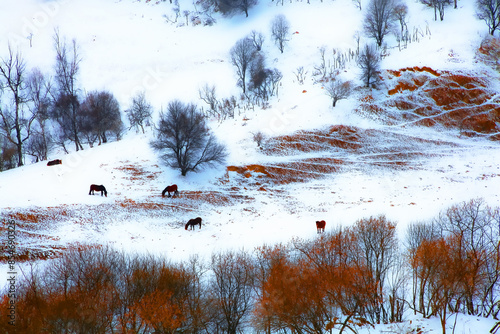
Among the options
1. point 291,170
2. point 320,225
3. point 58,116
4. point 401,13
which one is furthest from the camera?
point 401,13

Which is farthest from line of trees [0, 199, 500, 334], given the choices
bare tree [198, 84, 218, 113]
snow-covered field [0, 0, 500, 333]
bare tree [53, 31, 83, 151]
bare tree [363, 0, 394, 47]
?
bare tree [363, 0, 394, 47]

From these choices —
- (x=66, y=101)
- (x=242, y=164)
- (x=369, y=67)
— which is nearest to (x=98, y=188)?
(x=242, y=164)

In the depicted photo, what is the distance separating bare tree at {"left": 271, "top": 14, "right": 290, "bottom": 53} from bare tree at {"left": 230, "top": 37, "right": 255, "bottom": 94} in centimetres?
898

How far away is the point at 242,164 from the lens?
150 feet

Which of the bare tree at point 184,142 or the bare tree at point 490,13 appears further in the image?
the bare tree at point 490,13

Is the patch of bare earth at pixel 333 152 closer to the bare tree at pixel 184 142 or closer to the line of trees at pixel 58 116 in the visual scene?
the bare tree at pixel 184 142

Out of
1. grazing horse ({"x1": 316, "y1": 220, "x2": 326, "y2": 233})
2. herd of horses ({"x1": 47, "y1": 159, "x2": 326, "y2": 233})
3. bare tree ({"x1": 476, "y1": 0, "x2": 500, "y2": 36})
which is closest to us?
grazing horse ({"x1": 316, "y1": 220, "x2": 326, "y2": 233})

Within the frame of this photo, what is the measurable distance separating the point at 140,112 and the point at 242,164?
29529mm

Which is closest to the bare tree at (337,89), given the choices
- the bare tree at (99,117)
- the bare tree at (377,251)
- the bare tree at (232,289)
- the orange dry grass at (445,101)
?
the orange dry grass at (445,101)

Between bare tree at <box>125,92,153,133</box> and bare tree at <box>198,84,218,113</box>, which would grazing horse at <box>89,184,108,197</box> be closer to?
bare tree at <box>125,92,153,133</box>

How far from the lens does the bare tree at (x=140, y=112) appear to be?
6324 cm

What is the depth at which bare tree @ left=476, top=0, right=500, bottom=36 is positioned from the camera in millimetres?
64125

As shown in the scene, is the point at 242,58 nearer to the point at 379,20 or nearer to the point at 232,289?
the point at 379,20

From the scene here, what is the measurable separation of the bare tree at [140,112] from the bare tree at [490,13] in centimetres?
7360
